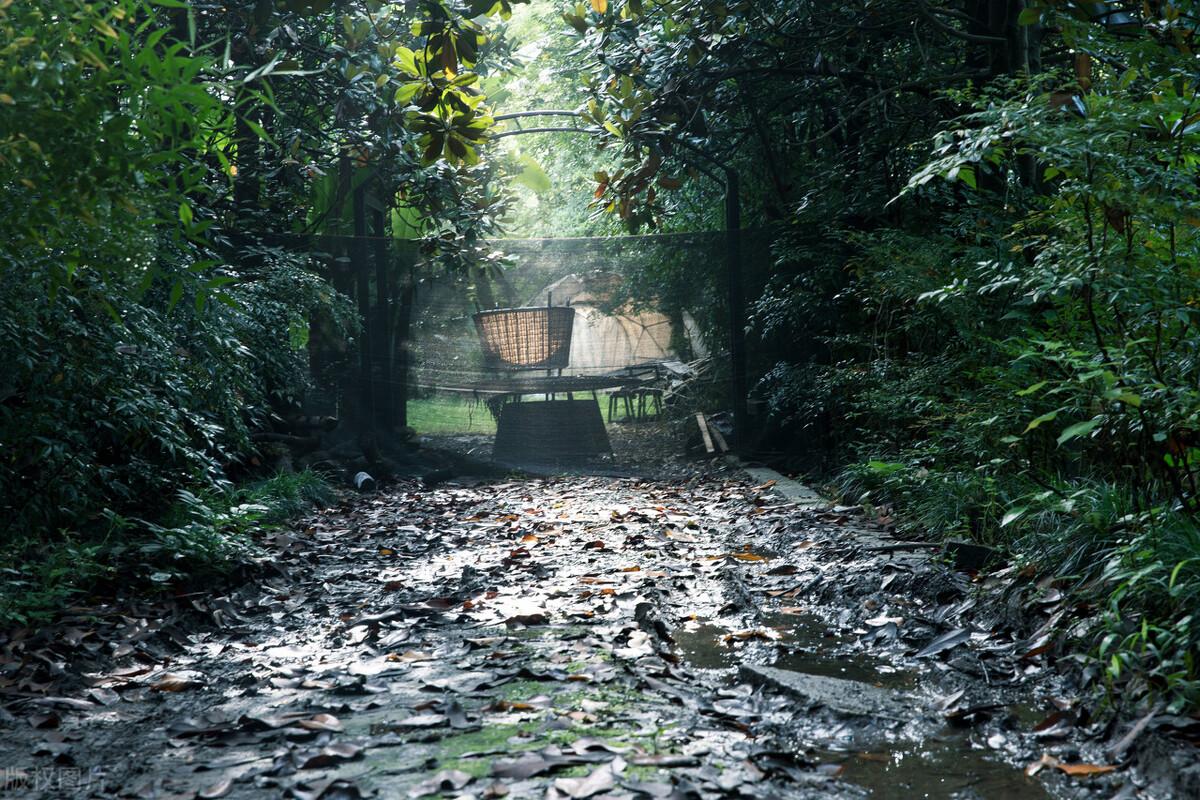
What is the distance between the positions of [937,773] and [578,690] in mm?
969

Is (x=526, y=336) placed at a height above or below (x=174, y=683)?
above

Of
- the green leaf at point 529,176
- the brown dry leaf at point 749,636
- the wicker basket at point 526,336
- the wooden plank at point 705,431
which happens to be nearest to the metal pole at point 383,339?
the wicker basket at point 526,336

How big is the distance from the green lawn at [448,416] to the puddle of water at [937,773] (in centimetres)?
672

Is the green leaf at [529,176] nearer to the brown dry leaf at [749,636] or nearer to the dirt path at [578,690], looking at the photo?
the dirt path at [578,690]

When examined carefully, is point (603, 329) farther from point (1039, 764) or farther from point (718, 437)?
point (1039, 764)

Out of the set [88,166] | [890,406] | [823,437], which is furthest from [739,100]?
[88,166]

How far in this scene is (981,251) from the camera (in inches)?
175

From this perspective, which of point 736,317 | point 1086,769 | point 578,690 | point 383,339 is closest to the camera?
point 1086,769

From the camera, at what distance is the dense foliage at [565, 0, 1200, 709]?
2709 mm

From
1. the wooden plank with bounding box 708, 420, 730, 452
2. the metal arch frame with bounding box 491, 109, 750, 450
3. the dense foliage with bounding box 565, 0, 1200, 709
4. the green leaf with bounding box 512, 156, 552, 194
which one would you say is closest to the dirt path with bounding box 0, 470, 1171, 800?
the dense foliage with bounding box 565, 0, 1200, 709

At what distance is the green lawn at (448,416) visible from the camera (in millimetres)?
8617

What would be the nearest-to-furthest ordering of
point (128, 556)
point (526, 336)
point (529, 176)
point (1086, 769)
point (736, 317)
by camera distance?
point (1086, 769)
point (128, 556)
point (736, 317)
point (526, 336)
point (529, 176)

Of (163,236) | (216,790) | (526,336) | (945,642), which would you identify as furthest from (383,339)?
(216,790)

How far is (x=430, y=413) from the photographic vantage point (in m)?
8.65
